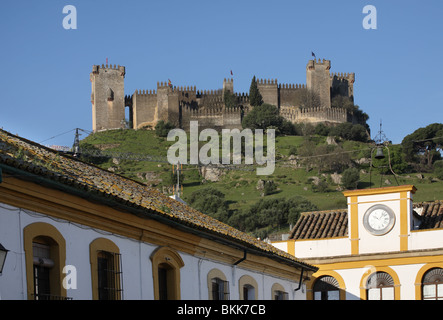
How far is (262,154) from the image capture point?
122 m

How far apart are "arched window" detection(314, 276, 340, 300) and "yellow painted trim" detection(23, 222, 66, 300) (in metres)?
21.4

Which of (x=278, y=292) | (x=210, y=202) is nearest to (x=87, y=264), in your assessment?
(x=278, y=292)

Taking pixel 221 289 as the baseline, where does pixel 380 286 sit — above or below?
below

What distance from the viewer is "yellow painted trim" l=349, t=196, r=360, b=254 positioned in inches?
1399

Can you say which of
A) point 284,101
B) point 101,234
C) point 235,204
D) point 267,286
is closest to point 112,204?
point 101,234

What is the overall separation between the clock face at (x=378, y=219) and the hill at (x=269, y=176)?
5824 centimetres

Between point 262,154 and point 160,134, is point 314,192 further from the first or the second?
point 160,134

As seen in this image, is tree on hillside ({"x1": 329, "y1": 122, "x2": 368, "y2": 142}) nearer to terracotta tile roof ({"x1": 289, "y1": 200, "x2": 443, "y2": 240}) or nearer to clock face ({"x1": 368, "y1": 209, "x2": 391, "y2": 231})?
terracotta tile roof ({"x1": 289, "y1": 200, "x2": 443, "y2": 240})

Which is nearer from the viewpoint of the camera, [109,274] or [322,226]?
[109,274]

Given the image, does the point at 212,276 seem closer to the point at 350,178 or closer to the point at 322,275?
the point at 322,275

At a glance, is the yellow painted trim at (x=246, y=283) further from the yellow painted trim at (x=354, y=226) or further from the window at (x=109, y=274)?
the yellow painted trim at (x=354, y=226)

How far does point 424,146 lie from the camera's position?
124 metres

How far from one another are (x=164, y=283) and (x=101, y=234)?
3043 mm

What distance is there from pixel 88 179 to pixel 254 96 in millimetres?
120633
